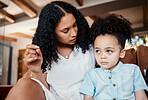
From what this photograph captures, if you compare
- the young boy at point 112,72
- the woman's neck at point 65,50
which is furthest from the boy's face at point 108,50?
the woman's neck at point 65,50

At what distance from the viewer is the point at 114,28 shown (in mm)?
1008

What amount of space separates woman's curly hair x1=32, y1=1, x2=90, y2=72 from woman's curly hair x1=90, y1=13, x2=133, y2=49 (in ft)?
0.59

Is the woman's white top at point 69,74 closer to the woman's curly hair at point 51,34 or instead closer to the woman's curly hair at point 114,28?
the woman's curly hair at point 51,34

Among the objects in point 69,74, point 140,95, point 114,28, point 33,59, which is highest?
point 114,28

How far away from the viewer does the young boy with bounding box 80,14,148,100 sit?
3.16ft

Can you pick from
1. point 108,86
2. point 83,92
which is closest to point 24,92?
point 83,92

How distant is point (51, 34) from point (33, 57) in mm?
372

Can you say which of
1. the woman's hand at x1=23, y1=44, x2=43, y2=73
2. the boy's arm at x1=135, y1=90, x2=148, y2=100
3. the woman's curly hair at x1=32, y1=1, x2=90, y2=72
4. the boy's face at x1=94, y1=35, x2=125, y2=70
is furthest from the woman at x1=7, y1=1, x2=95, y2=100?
the boy's arm at x1=135, y1=90, x2=148, y2=100

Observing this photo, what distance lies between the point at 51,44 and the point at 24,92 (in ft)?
1.74

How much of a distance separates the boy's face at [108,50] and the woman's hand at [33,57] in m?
0.40

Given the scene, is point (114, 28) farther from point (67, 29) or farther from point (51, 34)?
point (51, 34)

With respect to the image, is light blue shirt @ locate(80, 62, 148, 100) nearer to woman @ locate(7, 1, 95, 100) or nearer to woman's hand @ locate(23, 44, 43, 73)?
woman @ locate(7, 1, 95, 100)

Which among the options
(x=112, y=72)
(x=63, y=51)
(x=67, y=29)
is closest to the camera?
(x=112, y=72)

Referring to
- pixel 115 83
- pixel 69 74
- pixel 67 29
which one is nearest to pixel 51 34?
pixel 67 29
